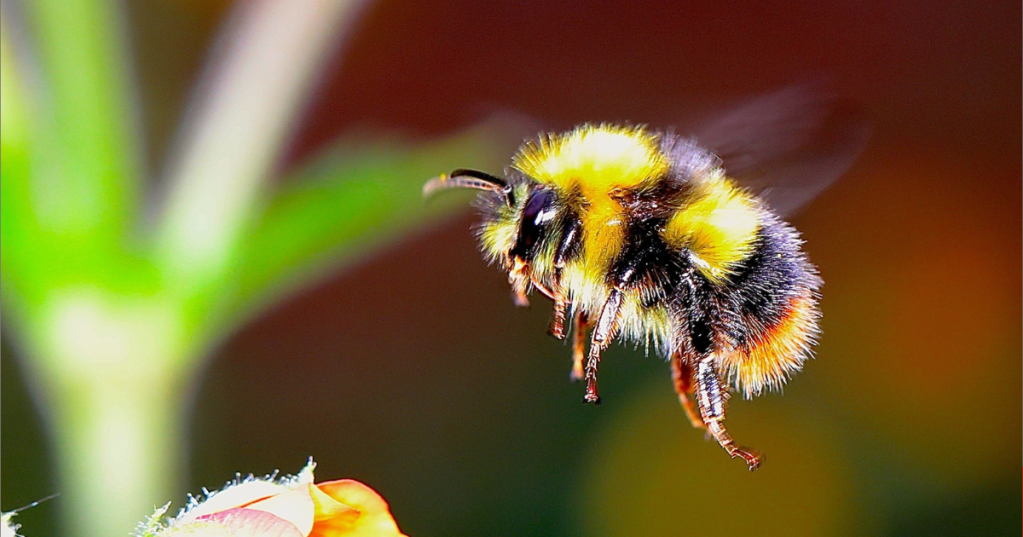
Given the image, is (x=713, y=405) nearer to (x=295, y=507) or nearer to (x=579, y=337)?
(x=579, y=337)

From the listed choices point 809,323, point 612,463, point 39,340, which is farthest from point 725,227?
point 612,463

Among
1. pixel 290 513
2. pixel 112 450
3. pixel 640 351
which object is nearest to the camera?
pixel 290 513

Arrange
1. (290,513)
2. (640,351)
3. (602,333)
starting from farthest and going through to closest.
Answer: (640,351)
(602,333)
(290,513)

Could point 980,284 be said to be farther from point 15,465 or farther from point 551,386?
point 15,465

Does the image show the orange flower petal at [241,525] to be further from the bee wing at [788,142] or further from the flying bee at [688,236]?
the bee wing at [788,142]

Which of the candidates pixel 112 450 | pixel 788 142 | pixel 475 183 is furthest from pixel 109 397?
pixel 788 142
